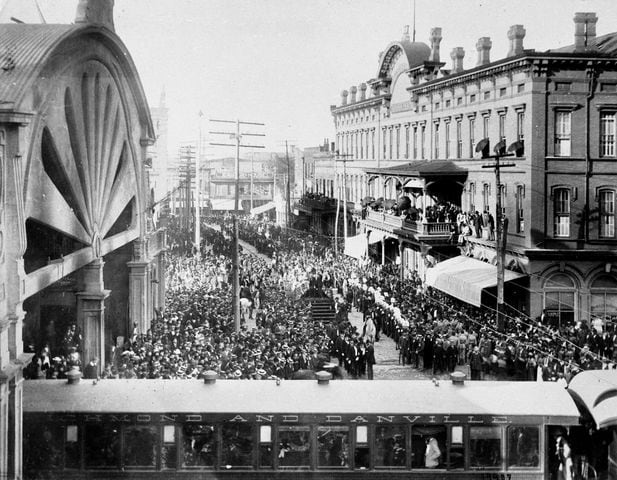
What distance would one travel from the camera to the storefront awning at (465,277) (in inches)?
1327

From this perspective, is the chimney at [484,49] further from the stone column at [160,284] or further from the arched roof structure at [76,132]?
the arched roof structure at [76,132]

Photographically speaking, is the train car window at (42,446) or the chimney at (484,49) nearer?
the train car window at (42,446)

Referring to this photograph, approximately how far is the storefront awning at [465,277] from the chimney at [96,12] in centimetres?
1771

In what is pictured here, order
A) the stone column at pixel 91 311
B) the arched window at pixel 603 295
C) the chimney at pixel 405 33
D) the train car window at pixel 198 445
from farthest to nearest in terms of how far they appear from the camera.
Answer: the chimney at pixel 405 33 → the arched window at pixel 603 295 → the stone column at pixel 91 311 → the train car window at pixel 198 445

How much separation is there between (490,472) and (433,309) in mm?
19389

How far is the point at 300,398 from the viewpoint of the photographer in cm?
1658

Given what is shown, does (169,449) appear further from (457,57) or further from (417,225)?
(457,57)

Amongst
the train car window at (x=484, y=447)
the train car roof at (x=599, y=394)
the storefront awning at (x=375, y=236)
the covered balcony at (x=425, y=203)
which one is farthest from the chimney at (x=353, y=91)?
the train car window at (x=484, y=447)

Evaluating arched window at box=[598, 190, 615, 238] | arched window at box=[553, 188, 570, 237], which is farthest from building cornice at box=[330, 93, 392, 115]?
arched window at box=[598, 190, 615, 238]

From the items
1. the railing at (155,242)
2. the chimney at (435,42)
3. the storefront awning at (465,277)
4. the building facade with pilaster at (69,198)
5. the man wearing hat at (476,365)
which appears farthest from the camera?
the chimney at (435,42)

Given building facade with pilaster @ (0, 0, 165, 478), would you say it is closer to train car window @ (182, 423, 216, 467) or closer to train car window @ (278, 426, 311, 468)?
train car window @ (182, 423, 216, 467)

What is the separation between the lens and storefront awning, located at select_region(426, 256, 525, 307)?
111 feet

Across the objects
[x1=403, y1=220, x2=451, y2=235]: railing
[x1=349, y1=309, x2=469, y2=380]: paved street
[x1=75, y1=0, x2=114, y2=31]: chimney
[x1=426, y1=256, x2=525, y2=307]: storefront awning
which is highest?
[x1=75, y1=0, x2=114, y2=31]: chimney

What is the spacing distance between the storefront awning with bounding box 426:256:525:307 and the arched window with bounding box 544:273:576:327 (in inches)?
56.8
